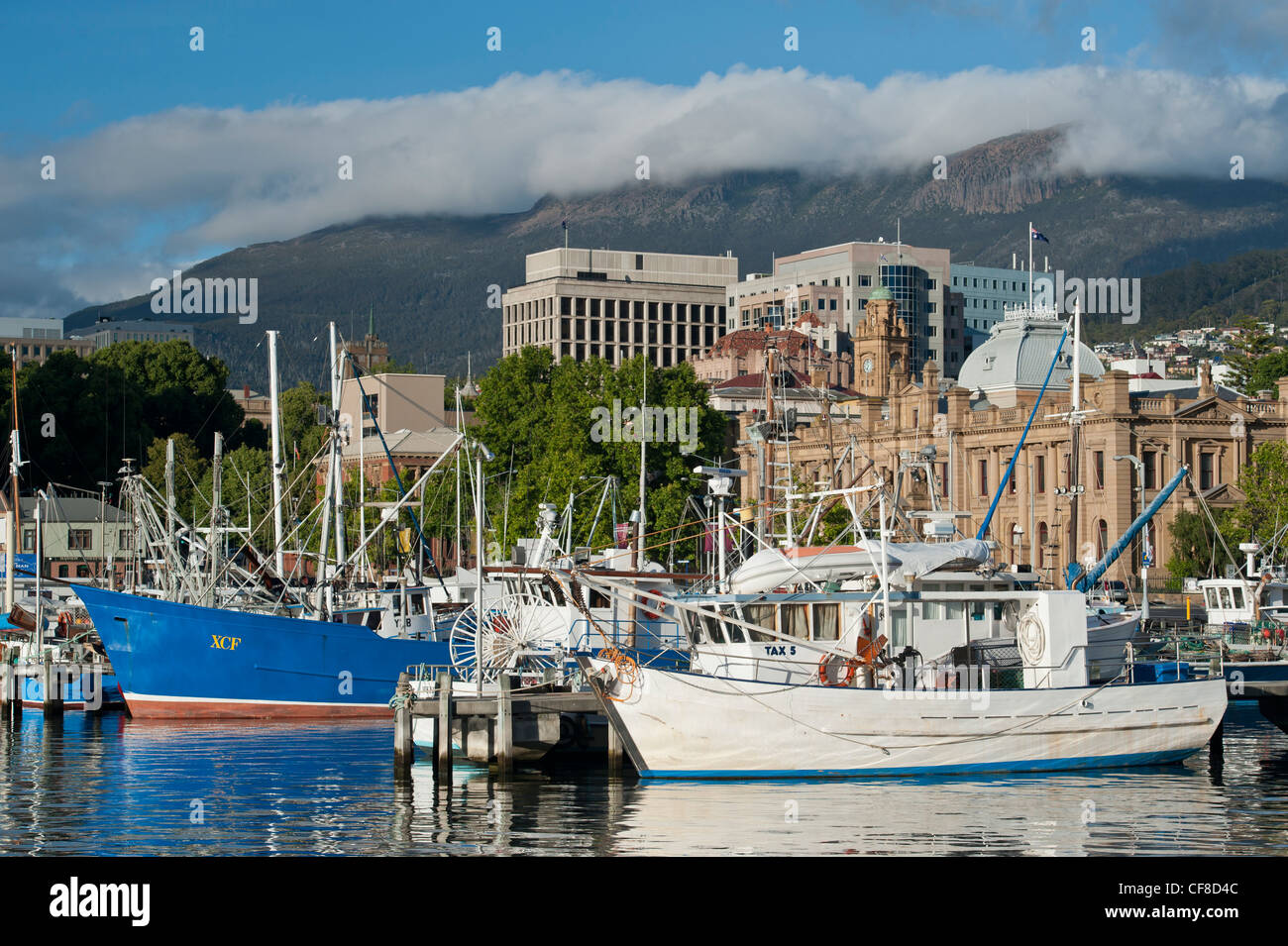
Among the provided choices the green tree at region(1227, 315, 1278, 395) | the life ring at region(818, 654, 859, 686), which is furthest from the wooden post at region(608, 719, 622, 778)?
the green tree at region(1227, 315, 1278, 395)

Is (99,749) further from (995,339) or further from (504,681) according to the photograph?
(995,339)

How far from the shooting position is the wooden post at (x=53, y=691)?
62.8m

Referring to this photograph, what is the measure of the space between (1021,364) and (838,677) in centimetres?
10910

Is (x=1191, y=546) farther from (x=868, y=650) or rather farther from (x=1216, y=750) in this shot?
(x=868, y=650)

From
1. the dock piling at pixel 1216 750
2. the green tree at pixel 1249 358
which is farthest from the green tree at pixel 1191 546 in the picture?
the green tree at pixel 1249 358

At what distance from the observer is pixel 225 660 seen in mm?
59094

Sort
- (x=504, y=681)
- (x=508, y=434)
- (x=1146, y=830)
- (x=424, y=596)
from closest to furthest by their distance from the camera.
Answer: (x=1146, y=830)
(x=504, y=681)
(x=424, y=596)
(x=508, y=434)

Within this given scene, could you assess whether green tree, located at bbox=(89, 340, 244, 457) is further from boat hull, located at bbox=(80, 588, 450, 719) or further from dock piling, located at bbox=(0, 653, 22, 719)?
boat hull, located at bbox=(80, 588, 450, 719)

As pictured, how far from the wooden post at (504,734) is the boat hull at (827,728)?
6.57ft

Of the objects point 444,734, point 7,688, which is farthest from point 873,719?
point 7,688

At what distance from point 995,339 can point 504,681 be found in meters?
120
